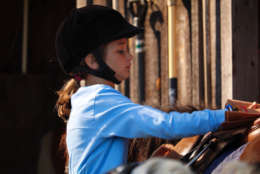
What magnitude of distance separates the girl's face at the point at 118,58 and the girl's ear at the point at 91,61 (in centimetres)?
5

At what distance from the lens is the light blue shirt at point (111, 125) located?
1.20 m

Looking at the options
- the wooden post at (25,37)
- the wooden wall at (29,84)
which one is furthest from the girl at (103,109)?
the wooden post at (25,37)

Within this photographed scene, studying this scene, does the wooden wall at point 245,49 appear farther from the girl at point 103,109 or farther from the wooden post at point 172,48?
the girl at point 103,109

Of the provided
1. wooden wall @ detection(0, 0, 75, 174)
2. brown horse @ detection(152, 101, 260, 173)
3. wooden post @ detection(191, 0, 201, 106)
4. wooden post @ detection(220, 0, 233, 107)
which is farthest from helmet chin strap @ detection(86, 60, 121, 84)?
wooden wall @ detection(0, 0, 75, 174)

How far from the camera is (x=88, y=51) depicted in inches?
60.4

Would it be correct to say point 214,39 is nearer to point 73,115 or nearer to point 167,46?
point 167,46

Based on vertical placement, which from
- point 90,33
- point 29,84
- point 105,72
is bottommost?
point 29,84

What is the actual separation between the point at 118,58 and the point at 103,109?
32cm

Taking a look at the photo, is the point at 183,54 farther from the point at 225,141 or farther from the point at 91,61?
the point at 225,141

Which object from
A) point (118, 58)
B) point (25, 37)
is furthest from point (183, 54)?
point (25, 37)

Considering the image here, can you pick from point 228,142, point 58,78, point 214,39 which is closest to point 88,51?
point 228,142

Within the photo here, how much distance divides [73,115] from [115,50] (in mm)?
352

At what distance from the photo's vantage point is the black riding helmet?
1.51 metres

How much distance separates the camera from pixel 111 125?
1314 millimetres
